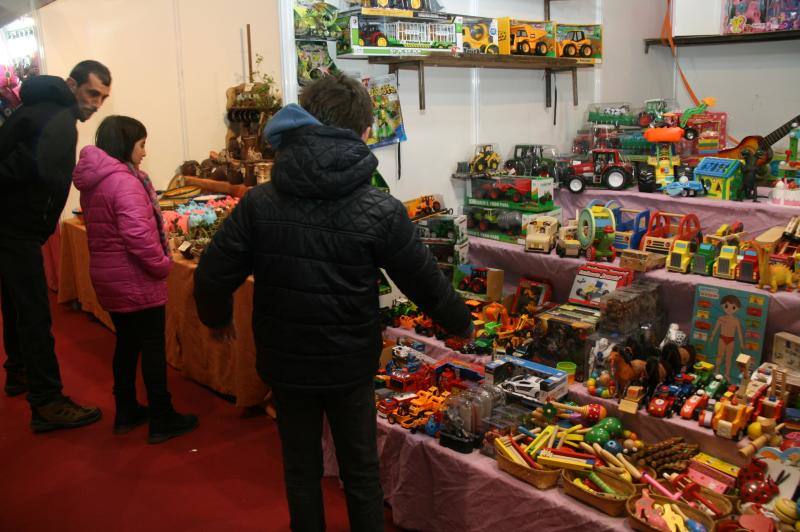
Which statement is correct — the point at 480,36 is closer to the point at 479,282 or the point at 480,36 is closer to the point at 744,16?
the point at 479,282

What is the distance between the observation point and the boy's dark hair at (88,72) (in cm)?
341

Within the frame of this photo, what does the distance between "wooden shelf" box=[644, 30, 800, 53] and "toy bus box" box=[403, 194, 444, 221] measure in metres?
3.10

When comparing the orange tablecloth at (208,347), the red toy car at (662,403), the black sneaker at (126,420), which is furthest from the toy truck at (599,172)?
the black sneaker at (126,420)

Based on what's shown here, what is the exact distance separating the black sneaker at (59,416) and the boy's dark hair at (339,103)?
2.37 meters

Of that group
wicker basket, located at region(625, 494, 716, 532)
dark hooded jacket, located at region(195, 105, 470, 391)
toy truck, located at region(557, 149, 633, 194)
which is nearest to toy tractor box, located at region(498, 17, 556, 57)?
toy truck, located at region(557, 149, 633, 194)

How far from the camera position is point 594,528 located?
1.96 metres

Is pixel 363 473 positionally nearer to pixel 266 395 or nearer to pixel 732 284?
pixel 266 395

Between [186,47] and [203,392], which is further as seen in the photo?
[186,47]

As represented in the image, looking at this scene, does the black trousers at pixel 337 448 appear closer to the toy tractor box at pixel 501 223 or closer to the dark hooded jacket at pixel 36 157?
the dark hooded jacket at pixel 36 157

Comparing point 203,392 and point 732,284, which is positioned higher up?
point 732,284

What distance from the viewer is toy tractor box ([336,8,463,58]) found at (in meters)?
3.45

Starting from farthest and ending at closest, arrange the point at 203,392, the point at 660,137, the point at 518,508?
the point at 660,137 → the point at 203,392 → the point at 518,508

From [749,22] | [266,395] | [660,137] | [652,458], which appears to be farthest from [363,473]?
[749,22]

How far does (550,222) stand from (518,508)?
5.70 ft
